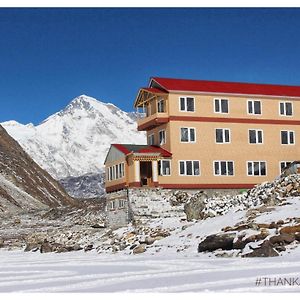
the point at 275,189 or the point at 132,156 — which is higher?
the point at 132,156

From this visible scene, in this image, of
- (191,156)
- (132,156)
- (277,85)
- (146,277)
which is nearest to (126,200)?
(132,156)

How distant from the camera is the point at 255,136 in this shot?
1624 inches

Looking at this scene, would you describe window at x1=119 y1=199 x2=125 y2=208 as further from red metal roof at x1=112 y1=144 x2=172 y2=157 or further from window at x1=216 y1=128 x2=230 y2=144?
window at x1=216 y1=128 x2=230 y2=144

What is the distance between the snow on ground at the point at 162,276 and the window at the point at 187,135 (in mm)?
20385

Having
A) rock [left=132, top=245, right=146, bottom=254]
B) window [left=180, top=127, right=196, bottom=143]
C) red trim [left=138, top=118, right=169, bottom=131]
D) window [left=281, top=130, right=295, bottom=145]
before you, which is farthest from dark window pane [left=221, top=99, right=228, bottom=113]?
rock [left=132, top=245, right=146, bottom=254]

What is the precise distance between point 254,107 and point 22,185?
53.0m

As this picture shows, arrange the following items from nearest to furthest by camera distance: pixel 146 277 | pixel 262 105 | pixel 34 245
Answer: pixel 146 277 → pixel 34 245 → pixel 262 105

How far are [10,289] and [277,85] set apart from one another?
34303 mm

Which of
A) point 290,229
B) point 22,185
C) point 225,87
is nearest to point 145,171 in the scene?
point 225,87

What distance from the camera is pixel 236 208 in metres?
29.8

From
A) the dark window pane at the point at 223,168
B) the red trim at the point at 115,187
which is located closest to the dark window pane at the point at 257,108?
the dark window pane at the point at 223,168

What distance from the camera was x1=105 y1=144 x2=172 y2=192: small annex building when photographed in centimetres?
3816

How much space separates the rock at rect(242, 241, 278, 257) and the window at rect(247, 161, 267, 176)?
2221cm

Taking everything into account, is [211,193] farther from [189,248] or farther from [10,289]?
[10,289]
